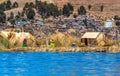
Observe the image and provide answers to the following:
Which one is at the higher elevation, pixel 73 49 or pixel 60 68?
pixel 60 68

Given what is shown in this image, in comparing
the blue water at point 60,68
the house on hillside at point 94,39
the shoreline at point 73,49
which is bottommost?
the house on hillside at point 94,39

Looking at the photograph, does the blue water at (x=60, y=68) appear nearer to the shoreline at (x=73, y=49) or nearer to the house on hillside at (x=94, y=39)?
the shoreline at (x=73, y=49)

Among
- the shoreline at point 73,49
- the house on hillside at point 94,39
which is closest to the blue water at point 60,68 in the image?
the shoreline at point 73,49

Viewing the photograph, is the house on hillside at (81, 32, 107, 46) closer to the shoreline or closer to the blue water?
the shoreline

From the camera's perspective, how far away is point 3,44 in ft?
322

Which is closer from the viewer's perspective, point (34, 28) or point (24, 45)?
point (24, 45)

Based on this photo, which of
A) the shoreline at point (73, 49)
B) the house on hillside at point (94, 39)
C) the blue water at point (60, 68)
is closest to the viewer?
the blue water at point (60, 68)

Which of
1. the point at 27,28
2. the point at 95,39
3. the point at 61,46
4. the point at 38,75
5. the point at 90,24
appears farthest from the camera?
the point at 90,24

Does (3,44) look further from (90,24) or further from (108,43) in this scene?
(90,24)

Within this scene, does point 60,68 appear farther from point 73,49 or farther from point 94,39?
point 94,39

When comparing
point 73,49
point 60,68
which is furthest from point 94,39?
point 60,68

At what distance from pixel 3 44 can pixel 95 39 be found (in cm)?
2294

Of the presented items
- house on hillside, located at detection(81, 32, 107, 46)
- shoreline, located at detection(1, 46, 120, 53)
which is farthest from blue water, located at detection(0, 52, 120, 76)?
house on hillside, located at detection(81, 32, 107, 46)

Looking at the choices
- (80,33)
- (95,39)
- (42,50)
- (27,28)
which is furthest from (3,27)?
(42,50)
